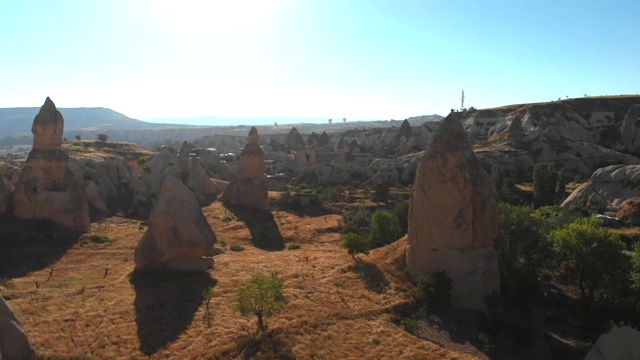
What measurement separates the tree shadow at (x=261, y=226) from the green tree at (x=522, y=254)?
1293 cm

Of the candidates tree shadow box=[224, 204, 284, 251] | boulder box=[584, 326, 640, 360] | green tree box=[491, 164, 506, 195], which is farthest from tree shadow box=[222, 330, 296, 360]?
green tree box=[491, 164, 506, 195]

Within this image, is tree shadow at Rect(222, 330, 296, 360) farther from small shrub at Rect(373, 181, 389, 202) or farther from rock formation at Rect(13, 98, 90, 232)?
small shrub at Rect(373, 181, 389, 202)

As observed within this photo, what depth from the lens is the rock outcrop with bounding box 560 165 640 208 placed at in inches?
1369

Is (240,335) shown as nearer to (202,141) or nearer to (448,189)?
(448,189)

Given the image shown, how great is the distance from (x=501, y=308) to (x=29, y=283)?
55.9ft

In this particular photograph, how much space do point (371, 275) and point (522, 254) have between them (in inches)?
251

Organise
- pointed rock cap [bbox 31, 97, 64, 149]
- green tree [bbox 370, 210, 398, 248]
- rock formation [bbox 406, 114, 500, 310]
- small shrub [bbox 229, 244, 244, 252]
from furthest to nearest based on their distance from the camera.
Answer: pointed rock cap [bbox 31, 97, 64, 149] < green tree [bbox 370, 210, 398, 248] < small shrub [bbox 229, 244, 244, 252] < rock formation [bbox 406, 114, 500, 310]

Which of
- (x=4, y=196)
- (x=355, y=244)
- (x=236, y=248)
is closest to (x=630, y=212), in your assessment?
(x=355, y=244)

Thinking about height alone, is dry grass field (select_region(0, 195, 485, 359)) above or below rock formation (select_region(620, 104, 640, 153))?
below

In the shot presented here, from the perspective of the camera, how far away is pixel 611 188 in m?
36.4

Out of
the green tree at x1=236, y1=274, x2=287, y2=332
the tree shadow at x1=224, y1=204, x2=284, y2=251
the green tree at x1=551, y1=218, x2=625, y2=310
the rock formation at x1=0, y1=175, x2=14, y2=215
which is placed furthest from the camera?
the tree shadow at x1=224, y1=204, x2=284, y2=251

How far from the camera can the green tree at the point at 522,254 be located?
17219 mm

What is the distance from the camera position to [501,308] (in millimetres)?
16031

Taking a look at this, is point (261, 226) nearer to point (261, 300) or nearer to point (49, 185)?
point (49, 185)
